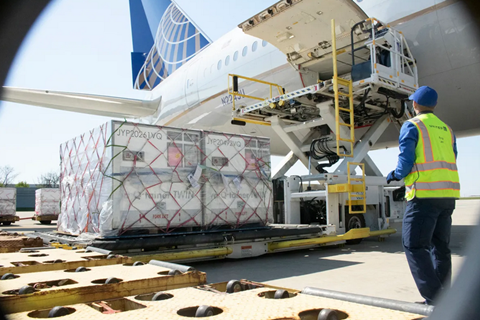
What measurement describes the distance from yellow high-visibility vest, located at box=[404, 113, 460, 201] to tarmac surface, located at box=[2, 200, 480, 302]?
1292 millimetres

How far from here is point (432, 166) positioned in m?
3.04

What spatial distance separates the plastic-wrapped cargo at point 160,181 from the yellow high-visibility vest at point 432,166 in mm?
3923

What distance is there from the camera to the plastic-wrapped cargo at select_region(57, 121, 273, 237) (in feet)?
19.0

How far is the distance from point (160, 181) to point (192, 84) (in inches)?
327

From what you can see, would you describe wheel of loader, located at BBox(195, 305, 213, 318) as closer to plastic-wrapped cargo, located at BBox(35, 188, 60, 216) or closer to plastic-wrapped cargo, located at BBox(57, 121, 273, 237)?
plastic-wrapped cargo, located at BBox(57, 121, 273, 237)

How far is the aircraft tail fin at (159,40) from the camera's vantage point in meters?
19.8

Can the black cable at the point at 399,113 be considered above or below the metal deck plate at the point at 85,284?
above

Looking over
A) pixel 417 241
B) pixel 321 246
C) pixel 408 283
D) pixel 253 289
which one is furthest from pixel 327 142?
pixel 253 289

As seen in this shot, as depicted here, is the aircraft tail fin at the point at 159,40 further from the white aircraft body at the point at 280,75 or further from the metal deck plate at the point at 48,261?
the metal deck plate at the point at 48,261

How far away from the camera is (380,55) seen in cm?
802

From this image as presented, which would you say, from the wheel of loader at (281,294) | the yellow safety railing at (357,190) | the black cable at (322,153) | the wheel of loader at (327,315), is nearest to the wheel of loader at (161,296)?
the wheel of loader at (281,294)

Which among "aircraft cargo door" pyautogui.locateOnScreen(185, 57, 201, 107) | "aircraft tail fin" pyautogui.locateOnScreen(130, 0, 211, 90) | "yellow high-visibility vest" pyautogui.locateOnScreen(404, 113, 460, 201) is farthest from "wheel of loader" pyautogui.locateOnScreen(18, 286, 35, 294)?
"aircraft tail fin" pyautogui.locateOnScreen(130, 0, 211, 90)

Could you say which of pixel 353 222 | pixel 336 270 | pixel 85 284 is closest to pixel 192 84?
pixel 353 222

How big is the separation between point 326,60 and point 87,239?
6504 mm
